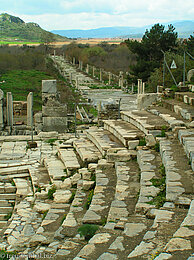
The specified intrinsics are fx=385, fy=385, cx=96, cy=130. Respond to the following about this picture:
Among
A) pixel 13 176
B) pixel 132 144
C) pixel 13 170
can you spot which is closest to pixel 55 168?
pixel 13 176

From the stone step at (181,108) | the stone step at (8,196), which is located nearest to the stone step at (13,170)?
the stone step at (8,196)

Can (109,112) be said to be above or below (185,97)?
below

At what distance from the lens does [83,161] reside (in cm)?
1088

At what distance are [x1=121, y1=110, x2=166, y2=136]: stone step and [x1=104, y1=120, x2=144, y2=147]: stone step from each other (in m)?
0.18

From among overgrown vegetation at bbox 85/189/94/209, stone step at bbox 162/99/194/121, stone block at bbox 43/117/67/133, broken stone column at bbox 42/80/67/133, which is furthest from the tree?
overgrown vegetation at bbox 85/189/94/209

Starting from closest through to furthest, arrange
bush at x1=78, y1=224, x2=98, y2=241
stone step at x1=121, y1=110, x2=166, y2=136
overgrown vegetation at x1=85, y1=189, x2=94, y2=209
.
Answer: bush at x1=78, y1=224, x2=98, y2=241, overgrown vegetation at x1=85, y1=189, x2=94, y2=209, stone step at x1=121, y1=110, x2=166, y2=136

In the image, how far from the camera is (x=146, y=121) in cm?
1228

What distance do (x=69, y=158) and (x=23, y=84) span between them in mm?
27431

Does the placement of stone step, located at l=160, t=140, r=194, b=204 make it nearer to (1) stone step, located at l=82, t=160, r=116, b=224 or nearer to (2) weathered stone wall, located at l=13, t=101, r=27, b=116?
(1) stone step, located at l=82, t=160, r=116, b=224

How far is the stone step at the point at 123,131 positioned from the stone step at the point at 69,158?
4.98 ft

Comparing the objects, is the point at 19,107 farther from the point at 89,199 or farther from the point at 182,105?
the point at 89,199

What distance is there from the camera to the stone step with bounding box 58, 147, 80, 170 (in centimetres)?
1070

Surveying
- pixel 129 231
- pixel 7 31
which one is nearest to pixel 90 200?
pixel 129 231

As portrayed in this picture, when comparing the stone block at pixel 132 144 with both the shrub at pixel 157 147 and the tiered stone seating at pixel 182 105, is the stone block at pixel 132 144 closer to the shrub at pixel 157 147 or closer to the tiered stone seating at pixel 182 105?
the shrub at pixel 157 147
